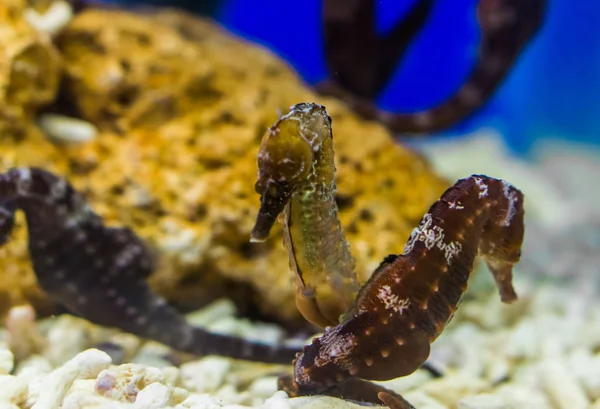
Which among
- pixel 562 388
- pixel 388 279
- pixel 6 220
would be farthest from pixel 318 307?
pixel 6 220

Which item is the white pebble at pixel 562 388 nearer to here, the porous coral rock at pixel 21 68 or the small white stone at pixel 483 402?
the small white stone at pixel 483 402

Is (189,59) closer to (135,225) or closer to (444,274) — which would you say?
(135,225)

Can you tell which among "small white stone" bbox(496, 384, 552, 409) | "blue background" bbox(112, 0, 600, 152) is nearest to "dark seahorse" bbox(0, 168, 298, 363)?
"small white stone" bbox(496, 384, 552, 409)

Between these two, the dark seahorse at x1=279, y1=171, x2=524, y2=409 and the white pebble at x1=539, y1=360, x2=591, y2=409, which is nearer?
the dark seahorse at x1=279, y1=171, x2=524, y2=409

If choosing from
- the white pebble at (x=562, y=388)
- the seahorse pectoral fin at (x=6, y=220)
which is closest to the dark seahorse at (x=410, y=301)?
the white pebble at (x=562, y=388)

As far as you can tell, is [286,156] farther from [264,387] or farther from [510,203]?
[264,387]

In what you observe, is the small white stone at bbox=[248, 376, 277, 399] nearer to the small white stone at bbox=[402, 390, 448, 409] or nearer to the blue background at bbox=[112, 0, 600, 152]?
the small white stone at bbox=[402, 390, 448, 409]
